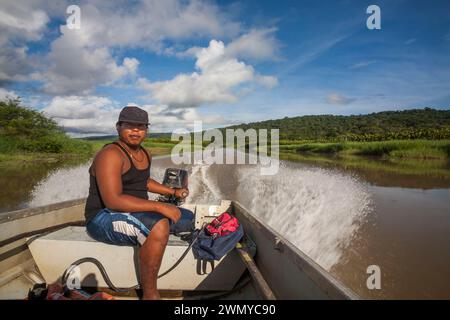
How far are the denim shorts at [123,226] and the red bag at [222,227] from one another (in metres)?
0.81

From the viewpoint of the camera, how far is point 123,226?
8.45ft

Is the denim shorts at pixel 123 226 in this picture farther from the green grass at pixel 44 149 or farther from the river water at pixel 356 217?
the green grass at pixel 44 149

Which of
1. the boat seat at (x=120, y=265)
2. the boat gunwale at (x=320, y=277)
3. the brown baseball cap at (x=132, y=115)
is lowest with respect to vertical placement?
the boat seat at (x=120, y=265)

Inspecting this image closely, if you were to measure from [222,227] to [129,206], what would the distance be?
1169 mm

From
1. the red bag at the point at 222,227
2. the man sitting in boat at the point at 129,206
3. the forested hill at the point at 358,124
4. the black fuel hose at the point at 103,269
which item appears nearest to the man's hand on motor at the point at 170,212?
the man sitting in boat at the point at 129,206

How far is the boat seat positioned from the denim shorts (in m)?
0.23

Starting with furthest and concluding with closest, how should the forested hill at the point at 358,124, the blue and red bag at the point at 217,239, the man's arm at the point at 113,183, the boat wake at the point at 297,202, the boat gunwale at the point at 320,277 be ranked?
the forested hill at the point at 358,124 < the boat wake at the point at 297,202 < the blue and red bag at the point at 217,239 < the man's arm at the point at 113,183 < the boat gunwale at the point at 320,277

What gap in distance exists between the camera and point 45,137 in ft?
101

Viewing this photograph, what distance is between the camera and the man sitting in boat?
2.49m

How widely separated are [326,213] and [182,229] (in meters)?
5.11

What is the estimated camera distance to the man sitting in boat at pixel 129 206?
2486 mm

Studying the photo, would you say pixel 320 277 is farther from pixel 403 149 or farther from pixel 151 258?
pixel 403 149
